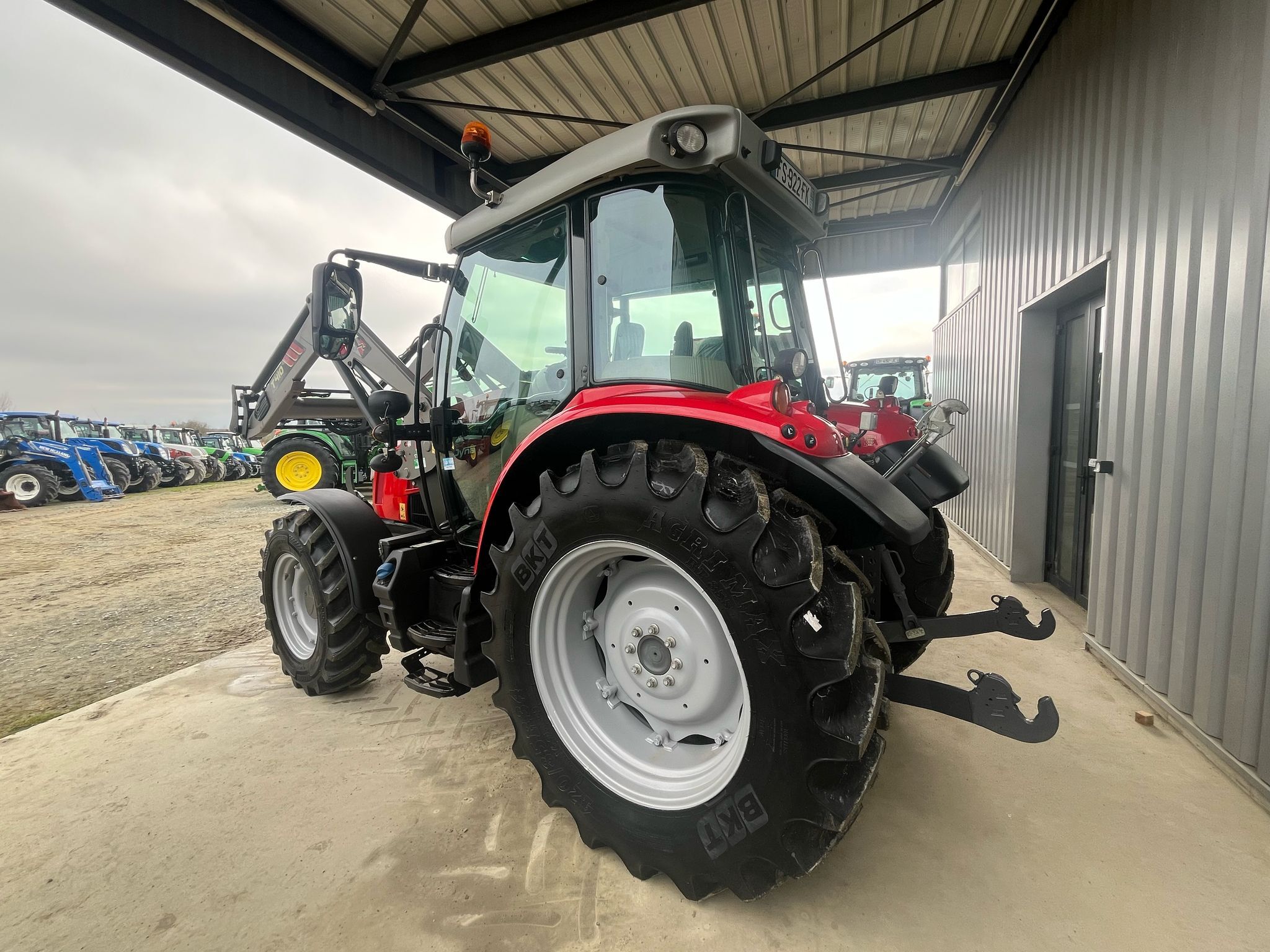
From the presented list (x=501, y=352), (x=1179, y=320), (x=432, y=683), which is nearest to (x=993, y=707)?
(x=432, y=683)

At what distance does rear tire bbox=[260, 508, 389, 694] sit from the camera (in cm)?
262

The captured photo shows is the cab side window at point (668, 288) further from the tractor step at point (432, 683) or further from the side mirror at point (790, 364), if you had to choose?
the tractor step at point (432, 683)

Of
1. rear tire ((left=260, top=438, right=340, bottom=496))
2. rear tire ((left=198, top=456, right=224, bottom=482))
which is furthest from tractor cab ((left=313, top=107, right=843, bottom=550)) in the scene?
rear tire ((left=198, top=456, right=224, bottom=482))

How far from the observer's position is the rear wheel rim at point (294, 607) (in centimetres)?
295

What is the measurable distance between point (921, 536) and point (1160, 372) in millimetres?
2267

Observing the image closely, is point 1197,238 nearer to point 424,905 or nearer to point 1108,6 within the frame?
point 1108,6

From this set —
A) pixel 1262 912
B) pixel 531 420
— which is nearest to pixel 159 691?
pixel 531 420

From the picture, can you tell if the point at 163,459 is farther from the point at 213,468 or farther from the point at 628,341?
the point at 628,341

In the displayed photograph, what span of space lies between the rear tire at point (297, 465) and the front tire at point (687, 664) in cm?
955

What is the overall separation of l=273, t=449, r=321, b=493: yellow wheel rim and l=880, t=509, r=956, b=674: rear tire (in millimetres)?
10232

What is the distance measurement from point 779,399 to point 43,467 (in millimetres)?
15440

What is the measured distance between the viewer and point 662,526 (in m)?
1.51

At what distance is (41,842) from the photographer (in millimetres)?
1880

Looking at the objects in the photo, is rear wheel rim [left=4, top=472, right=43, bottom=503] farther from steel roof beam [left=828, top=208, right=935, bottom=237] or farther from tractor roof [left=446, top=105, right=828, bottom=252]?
steel roof beam [left=828, top=208, right=935, bottom=237]
